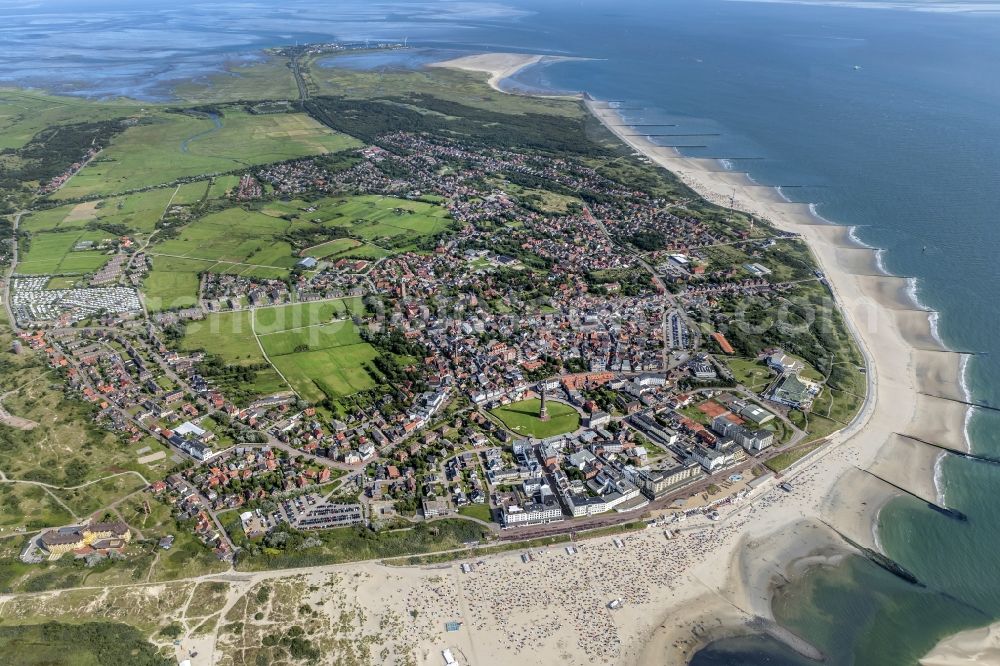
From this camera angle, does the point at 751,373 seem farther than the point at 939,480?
Yes

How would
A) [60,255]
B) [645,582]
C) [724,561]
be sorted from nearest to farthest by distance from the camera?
1. [645,582]
2. [724,561]
3. [60,255]

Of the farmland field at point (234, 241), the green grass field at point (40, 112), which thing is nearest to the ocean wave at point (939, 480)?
the farmland field at point (234, 241)

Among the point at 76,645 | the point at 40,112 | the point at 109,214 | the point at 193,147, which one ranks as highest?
the point at 40,112

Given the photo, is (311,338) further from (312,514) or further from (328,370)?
(312,514)

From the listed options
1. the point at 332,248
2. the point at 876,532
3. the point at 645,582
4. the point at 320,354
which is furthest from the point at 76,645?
the point at 332,248

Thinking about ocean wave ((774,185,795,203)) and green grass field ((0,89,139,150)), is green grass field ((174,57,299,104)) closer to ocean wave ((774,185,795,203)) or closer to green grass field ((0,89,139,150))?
green grass field ((0,89,139,150))

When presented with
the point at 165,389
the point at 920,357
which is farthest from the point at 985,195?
the point at 165,389

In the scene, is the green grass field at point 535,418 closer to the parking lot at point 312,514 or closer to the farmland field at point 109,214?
the parking lot at point 312,514
